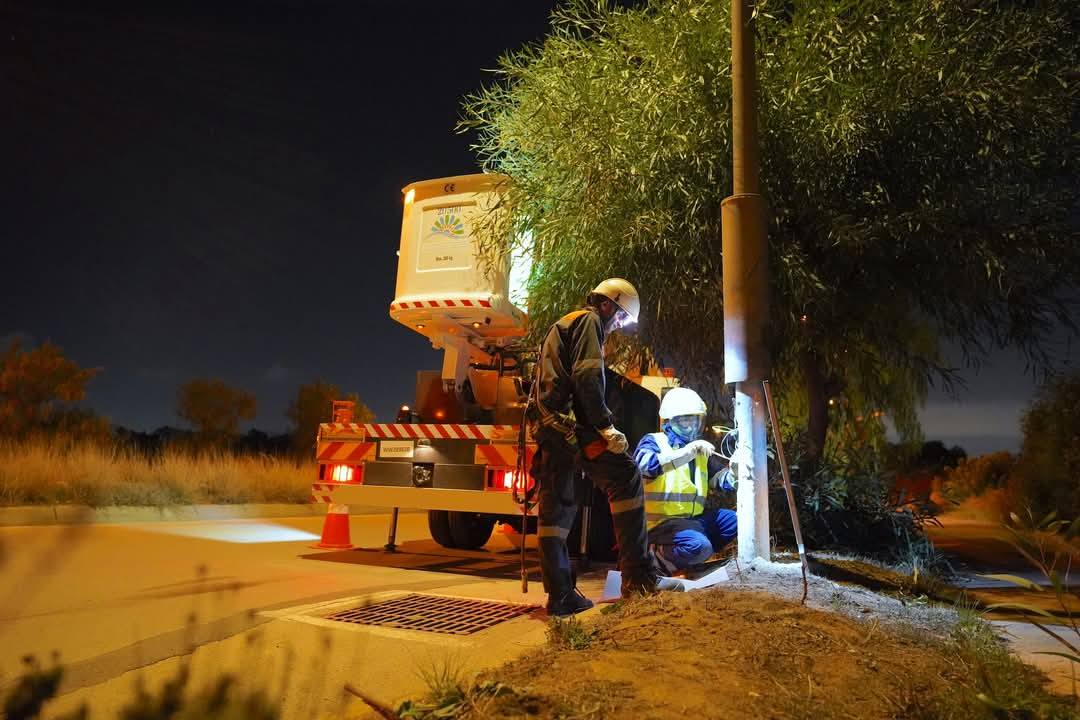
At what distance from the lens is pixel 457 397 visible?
26.8ft

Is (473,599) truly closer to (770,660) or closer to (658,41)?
(770,660)

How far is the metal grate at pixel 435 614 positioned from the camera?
4.53 meters

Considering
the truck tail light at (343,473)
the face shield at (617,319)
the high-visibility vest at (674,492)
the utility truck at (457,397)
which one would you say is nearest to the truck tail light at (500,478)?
the utility truck at (457,397)

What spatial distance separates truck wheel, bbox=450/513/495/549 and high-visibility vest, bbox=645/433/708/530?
3.74m

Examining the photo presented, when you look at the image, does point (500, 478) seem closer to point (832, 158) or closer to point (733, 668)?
point (832, 158)

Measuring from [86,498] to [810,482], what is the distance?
9655 mm

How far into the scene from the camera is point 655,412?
7.92m

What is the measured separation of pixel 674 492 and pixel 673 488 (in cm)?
3

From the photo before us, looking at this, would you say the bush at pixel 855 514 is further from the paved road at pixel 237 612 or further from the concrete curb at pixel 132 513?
the concrete curb at pixel 132 513

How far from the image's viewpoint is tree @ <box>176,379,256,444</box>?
3158 centimetres

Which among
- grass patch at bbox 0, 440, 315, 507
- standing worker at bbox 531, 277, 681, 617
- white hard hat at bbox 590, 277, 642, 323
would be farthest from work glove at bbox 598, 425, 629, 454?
grass patch at bbox 0, 440, 315, 507

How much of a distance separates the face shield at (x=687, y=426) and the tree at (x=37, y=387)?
819 inches

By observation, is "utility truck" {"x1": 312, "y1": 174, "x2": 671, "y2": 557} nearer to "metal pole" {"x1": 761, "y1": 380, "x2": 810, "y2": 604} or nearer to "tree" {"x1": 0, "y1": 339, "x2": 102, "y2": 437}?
"metal pole" {"x1": 761, "y1": 380, "x2": 810, "y2": 604}

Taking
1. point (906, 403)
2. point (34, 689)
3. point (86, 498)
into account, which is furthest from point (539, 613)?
point (86, 498)
